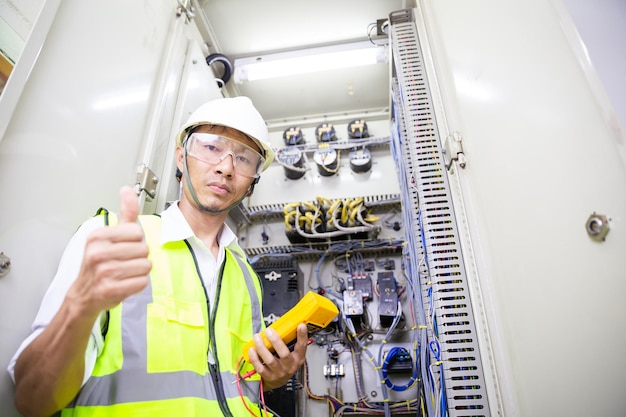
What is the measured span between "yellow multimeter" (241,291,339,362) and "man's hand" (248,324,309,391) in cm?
2

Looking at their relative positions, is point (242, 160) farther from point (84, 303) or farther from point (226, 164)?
point (84, 303)

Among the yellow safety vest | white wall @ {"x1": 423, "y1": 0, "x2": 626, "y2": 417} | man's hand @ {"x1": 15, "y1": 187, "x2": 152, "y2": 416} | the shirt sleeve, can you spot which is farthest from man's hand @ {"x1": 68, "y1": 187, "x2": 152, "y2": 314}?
white wall @ {"x1": 423, "y1": 0, "x2": 626, "y2": 417}

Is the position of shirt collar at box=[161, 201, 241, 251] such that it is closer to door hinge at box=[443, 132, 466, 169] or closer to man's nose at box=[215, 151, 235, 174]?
man's nose at box=[215, 151, 235, 174]

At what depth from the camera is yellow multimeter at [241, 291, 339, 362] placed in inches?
38.1

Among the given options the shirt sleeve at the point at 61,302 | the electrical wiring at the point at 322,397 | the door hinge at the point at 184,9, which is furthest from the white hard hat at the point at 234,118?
the electrical wiring at the point at 322,397

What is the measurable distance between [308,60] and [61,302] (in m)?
2.19

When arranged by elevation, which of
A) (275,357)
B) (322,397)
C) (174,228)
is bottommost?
(322,397)

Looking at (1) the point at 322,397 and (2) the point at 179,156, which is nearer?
(2) the point at 179,156

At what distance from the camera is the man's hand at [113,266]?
510 millimetres

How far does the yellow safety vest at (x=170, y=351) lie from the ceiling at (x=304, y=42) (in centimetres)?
184

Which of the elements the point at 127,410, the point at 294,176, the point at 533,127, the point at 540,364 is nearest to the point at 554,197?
the point at 533,127

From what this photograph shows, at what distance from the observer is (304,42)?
8.00 feet

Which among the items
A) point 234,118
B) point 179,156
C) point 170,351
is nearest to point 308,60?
point 234,118

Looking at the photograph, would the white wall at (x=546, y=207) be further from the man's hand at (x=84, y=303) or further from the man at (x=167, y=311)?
the man's hand at (x=84, y=303)
